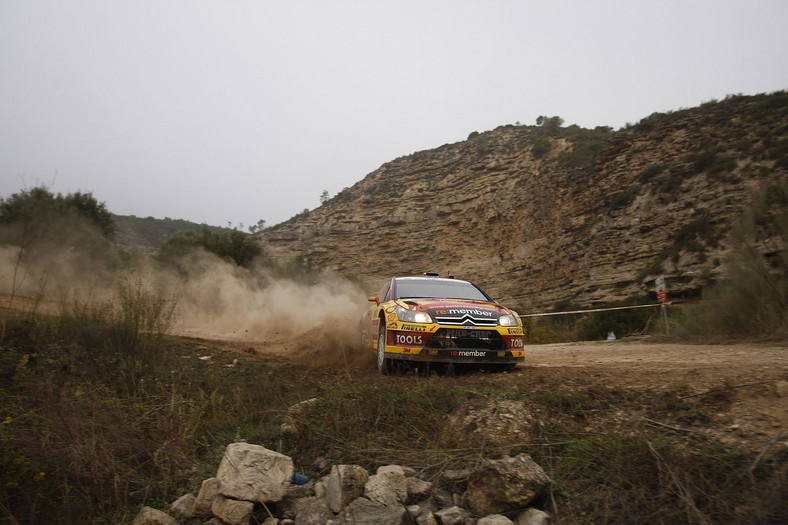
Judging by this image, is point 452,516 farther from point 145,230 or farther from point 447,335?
point 145,230

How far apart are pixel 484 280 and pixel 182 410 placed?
30.0m

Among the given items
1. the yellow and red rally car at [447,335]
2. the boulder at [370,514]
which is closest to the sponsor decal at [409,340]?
the yellow and red rally car at [447,335]

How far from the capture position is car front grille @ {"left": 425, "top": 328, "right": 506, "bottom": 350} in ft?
20.7

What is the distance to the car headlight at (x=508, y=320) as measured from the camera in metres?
6.68

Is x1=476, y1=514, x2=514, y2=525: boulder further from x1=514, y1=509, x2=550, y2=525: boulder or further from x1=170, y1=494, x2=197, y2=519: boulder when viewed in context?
x1=170, y1=494, x2=197, y2=519: boulder

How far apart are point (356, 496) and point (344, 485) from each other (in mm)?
101

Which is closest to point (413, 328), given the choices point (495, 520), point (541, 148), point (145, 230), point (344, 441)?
point (344, 441)

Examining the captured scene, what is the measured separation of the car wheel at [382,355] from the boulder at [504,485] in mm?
3544

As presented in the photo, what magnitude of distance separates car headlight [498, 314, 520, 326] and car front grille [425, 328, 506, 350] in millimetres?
235

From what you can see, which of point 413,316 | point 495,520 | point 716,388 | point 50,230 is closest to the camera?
point 495,520

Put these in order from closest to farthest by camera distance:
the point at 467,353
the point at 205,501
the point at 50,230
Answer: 1. the point at 205,501
2. the point at 467,353
3. the point at 50,230

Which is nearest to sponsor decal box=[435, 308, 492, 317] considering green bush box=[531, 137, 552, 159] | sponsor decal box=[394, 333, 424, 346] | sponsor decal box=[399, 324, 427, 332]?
sponsor decal box=[399, 324, 427, 332]

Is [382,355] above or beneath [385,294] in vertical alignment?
beneath

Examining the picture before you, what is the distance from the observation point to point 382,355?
6805mm
